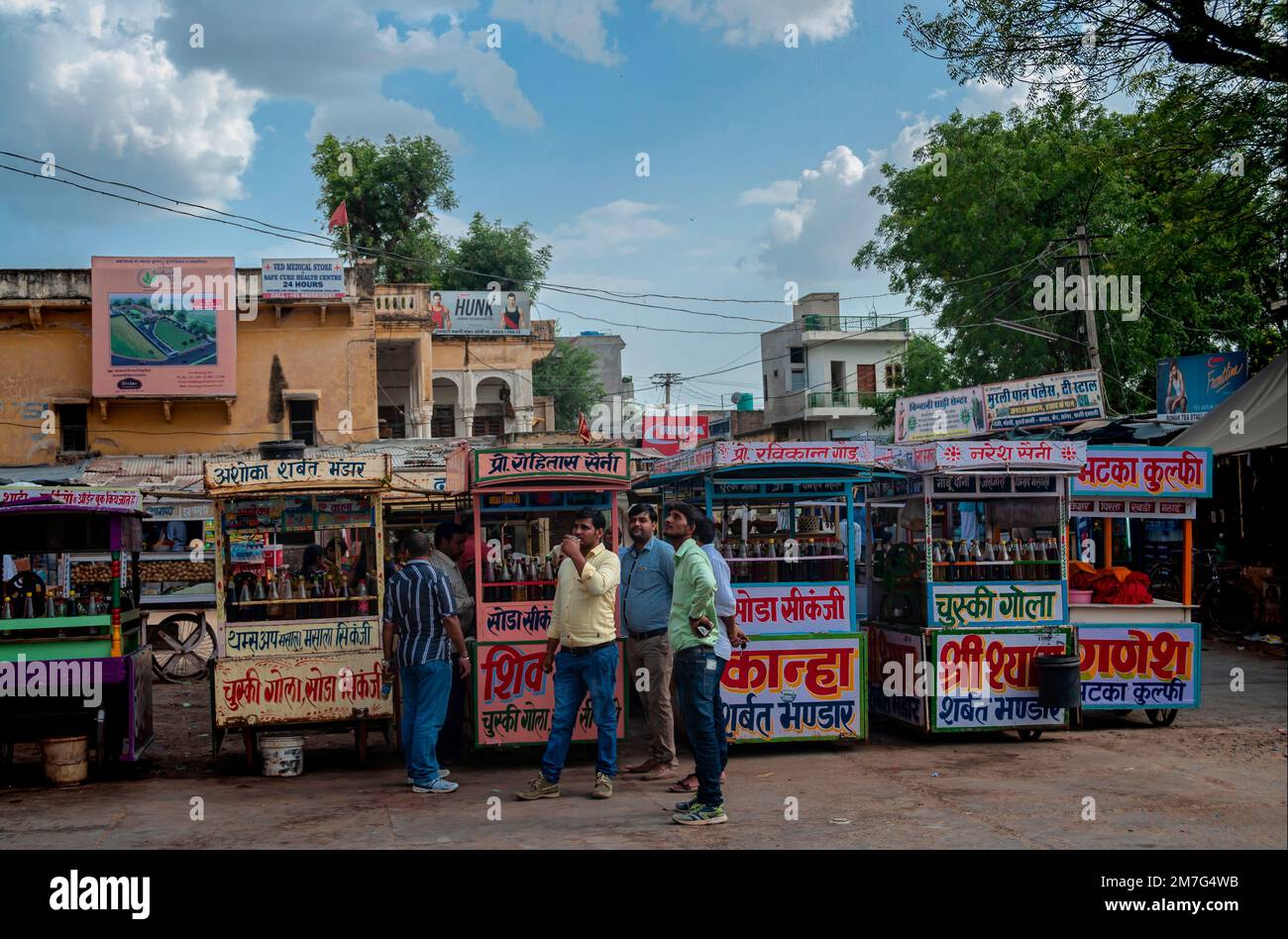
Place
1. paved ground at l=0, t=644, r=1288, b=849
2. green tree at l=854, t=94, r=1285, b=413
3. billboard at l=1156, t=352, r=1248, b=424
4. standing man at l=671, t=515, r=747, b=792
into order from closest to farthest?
paved ground at l=0, t=644, r=1288, b=849
standing man at l=671, t=515, r=747, b=792
billboard at l=1156, t=352, r=1248, b=424
green tree at l=854, t=94, r=1285, b=413

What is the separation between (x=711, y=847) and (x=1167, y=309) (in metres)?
23.6

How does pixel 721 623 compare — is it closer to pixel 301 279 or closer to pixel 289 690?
pixel 289 690

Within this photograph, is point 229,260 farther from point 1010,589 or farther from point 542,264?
point 1010,589

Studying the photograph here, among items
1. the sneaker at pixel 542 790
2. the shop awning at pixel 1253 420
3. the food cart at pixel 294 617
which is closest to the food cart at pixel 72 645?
the food cart at pixel 294 617

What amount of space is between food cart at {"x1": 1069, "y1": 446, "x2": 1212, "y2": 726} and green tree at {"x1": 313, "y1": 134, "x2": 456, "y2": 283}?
103 ft

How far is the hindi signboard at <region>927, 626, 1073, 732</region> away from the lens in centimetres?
1007

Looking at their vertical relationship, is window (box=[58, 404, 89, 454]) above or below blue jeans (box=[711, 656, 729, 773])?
above

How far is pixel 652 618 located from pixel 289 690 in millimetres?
2916

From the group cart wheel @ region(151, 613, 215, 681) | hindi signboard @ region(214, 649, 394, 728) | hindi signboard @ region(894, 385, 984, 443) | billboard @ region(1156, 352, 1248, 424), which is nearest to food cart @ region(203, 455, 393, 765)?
hindi signboard @ region(214, 649, 394, 728)

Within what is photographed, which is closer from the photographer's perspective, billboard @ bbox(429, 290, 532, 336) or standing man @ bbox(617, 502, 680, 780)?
standing man @ bbox(617, 502, 680, 780)

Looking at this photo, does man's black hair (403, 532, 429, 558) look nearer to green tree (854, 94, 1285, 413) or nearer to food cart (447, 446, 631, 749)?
food cart (447, 446, 631, 749)

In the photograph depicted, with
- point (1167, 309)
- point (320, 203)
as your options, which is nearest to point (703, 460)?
point (1167, 309)

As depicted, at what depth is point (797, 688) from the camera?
977 centimetres

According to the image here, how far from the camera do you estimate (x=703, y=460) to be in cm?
1018
